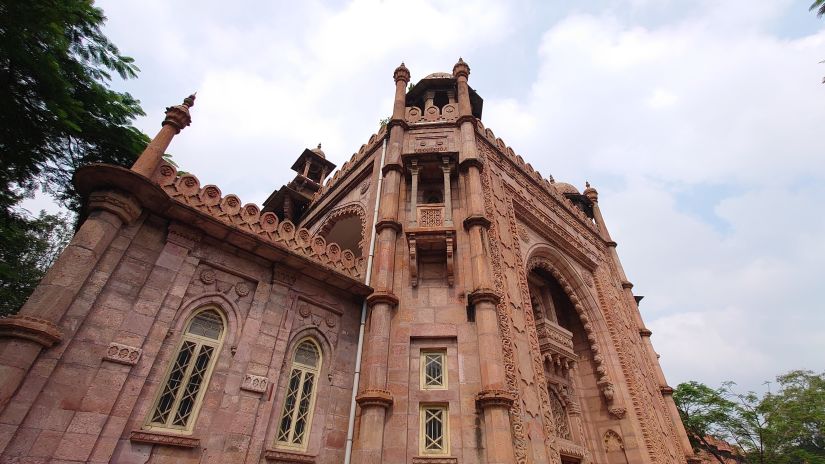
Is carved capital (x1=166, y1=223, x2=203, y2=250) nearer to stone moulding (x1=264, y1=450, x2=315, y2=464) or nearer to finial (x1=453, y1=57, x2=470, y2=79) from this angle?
stone moulding (x1=264, y1=450, x2=315, y2=464)

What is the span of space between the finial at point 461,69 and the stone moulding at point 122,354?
1199 cm

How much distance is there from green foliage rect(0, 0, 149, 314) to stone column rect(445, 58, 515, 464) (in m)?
8.32

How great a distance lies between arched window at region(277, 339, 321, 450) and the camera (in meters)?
7.55

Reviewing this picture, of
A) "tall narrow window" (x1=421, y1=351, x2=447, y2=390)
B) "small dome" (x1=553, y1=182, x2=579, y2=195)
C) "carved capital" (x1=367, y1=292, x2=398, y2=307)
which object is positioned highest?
"small dome" (x1=553, y1=182, x2=579, y2=195)

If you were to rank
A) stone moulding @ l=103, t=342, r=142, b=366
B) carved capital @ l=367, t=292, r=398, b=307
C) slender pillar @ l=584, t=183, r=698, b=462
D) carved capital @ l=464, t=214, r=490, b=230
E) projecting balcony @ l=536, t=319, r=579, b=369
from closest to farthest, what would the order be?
stone moulding @ l=103, t=342, r=142, b=366, carved capital @ l=367, t=292, r=398, b=307, carved capital @ l=464, t=214, r=490, b=230, projecting balcony @ l=536, t=319, r=579, b=369, slender pillar @ l=584, t=183, r=698, b=462

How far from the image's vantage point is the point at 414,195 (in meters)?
10.8

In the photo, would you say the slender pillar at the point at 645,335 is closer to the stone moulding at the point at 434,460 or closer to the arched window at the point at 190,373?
the stone moulding at the point at 434,460

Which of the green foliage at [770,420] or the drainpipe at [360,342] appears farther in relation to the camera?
the green foliage at [770,420]

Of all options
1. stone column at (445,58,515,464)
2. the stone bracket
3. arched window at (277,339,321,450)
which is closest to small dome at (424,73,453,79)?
stone column at (445,58,515,464)

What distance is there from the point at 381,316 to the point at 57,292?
17.8ft

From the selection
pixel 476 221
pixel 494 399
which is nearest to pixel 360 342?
pixel 494 399

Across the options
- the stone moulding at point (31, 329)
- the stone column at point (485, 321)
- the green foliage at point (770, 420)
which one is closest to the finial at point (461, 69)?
the stone column at point (485, 321)

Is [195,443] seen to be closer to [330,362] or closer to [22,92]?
[330,362]

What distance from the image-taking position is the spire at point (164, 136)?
23.5 feet
